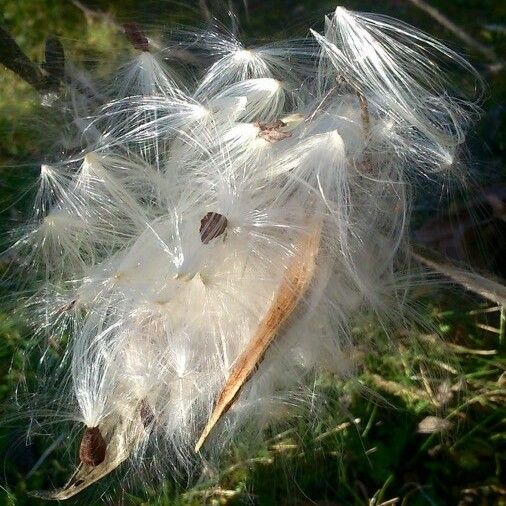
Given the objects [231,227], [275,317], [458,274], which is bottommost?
[458,274]

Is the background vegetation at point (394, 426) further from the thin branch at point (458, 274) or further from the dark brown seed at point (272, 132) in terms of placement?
the dark brown seed at point (272, 132)

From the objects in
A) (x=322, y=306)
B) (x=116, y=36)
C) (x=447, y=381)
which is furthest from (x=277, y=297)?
(x=116, y=36)

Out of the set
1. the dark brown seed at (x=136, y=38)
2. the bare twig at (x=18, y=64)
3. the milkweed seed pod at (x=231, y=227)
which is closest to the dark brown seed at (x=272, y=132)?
the milkweed seed pod at (x=231, y=227)

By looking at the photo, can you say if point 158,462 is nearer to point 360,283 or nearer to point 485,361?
point 360,283

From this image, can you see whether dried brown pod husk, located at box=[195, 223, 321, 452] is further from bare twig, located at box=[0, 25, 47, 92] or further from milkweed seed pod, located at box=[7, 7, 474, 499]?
bare twig, located at box=[0, 25, 47, 92]

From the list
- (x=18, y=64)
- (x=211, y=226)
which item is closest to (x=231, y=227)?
(x=211, y=226)

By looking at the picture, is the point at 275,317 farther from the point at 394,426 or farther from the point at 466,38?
the point at 466,38

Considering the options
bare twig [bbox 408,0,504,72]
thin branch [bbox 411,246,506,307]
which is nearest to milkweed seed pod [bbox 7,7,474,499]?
thin branch [bbox 411,246,506,307]
